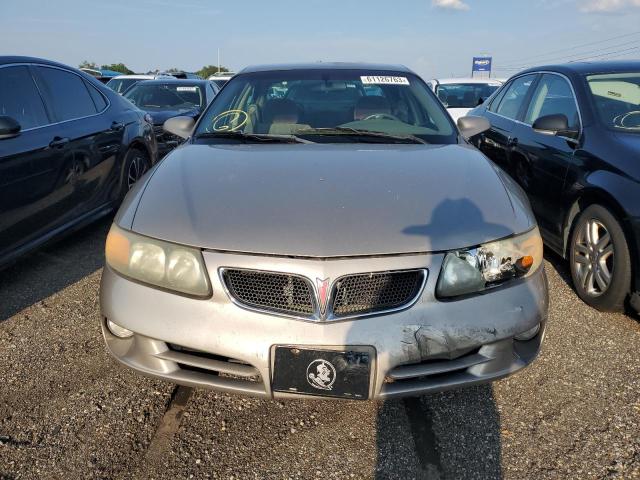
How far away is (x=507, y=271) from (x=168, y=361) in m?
1.31

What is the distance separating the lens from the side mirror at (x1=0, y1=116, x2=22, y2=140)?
124 inches

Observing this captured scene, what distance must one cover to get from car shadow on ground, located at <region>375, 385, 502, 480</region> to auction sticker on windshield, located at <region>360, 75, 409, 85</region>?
1.99 metres

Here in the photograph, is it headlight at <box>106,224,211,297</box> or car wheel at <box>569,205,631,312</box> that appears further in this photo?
car wheel at <box>569,205,631,312</box>

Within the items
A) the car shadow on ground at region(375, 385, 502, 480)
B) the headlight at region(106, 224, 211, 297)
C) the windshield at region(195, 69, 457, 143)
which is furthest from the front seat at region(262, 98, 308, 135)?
the car shadow on ground at region(375, 385, 502, 480)

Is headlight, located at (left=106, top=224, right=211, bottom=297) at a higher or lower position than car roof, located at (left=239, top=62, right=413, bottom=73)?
lower

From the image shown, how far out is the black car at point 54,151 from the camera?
3.28m

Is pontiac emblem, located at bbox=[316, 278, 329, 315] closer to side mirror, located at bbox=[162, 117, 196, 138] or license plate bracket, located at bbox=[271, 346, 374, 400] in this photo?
license plate bracket, located at bbox=[271, 346, 374, 400]

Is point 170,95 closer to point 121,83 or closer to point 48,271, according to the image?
point 121,83

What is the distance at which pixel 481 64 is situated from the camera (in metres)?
29.2

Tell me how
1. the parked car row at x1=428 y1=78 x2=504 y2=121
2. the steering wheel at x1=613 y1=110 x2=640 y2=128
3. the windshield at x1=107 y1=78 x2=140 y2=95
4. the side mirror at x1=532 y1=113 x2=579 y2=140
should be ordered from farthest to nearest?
the windshield at x1=107 y1=78 x2=140 y2=95 → the parked car row at x1=428 y1=78 x2=504 y2=121 → the side mirror at x1=532 y1=113 x2=579 y2=140 → the steering wheel at x1=613 y1=110 x2=640 y2=128

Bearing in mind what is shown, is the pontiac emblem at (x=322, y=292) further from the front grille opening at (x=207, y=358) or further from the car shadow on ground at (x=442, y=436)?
the car shadow on ground at (x=442, y=436)

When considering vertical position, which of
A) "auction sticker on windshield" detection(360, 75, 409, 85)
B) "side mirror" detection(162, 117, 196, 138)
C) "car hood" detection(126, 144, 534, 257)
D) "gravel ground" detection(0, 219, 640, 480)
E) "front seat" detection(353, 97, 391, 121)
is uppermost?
"auction sticker on windshield" detection(360, 75, 409, 85)

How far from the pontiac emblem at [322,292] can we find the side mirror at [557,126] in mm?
2496

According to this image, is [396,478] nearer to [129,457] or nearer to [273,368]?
[273,368]
